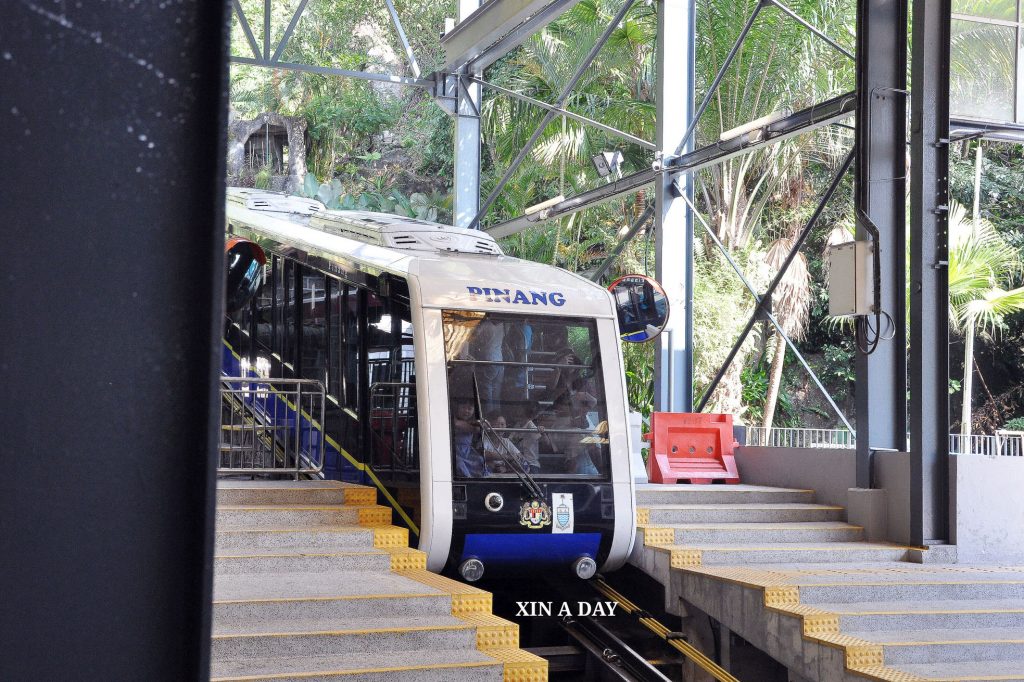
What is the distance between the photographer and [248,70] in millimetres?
42156

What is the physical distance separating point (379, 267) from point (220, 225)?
27.8 ft

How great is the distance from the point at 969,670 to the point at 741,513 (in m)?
3.76

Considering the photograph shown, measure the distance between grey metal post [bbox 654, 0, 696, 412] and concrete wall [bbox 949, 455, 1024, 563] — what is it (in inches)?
185

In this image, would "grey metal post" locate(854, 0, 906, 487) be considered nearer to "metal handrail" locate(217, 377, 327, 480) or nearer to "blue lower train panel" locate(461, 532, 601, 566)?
"blue lower train panel" locate(461, 532, 601, 566)

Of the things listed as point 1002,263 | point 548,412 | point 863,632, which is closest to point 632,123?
point 1002,263

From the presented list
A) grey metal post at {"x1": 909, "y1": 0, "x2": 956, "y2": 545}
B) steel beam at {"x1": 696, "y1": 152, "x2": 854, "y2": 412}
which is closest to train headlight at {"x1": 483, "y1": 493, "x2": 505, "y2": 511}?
grey metal post at {"x1": 909, "y1": 0, "x2": 956, "y2": 545}

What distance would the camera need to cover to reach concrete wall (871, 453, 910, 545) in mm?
10758

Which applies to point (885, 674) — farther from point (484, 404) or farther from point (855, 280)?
point (855, 280)

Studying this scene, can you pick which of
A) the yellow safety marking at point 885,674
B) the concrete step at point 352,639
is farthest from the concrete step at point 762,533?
the concrete step at point 352,639

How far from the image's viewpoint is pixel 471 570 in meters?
9.27

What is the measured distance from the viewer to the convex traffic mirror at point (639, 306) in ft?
40.1

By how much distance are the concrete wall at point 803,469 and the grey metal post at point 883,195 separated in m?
0.39

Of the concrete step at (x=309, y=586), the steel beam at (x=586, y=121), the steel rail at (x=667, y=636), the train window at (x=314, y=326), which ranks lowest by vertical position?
the steel rail at (x=667, y=636)

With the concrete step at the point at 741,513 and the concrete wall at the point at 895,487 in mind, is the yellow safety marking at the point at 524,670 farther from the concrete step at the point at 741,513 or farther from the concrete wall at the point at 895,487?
the concrete wall at the point at 895,487
